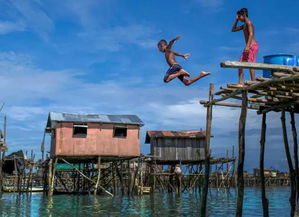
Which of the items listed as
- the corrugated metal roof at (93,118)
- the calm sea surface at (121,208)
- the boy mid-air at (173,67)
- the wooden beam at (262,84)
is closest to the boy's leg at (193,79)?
the boy mid-air at (173,67)

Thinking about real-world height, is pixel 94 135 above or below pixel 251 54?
below

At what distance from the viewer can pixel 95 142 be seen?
1205 inches

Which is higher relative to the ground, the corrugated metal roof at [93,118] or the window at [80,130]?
the corrugated metal roof at [93,118]

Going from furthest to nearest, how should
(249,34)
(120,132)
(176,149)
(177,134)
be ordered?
(177,134), (176,149), (120,132), (249,34)

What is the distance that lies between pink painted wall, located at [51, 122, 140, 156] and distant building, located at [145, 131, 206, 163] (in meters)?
6.01

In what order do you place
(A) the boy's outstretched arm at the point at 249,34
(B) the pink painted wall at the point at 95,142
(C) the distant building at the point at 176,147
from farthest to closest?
(C) the distant building at the point at 176,147, (B) the pink painted wall at the point at 95,142, (A) the boy's outstretched arm at the point at 249,34

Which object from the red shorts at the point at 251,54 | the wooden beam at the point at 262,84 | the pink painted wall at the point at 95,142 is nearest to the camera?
the wooden beam at the point at 262,84

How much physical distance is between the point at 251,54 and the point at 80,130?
2206 centimetres

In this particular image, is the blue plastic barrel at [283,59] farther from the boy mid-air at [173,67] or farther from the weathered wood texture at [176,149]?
the weathered wood texture at [176,149]

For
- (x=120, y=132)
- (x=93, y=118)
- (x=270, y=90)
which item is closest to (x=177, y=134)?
(x=120, y=132)

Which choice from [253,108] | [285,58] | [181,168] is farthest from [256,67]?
[181,168]

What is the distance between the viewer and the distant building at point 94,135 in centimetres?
3031

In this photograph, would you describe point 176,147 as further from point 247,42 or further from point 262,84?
point 262,84

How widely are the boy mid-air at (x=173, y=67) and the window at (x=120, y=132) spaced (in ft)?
68.3
